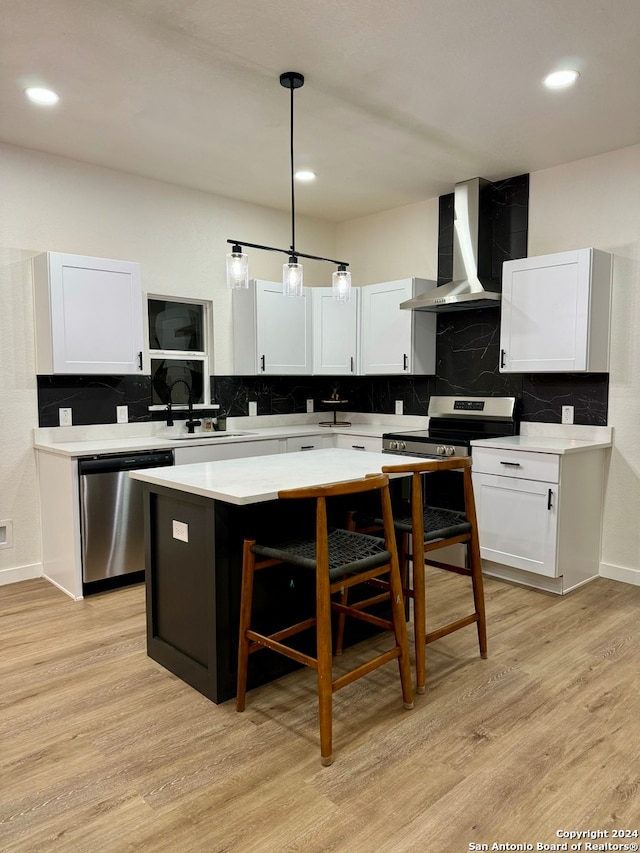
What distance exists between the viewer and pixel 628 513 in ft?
12.8

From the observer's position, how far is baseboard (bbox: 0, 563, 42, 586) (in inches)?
152

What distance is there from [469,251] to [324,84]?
1.88m

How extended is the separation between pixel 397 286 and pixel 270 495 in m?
3.10

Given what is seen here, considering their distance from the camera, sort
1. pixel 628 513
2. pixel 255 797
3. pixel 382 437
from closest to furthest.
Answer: pixel 255 797, pixel 628 513, pixel 382 437

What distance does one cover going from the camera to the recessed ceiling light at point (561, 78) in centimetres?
288

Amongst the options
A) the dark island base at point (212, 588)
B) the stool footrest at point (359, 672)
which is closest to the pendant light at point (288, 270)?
the dark island base at point (212, 588)

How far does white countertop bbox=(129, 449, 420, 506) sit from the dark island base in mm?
74

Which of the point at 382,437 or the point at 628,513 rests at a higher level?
the point at 382,437

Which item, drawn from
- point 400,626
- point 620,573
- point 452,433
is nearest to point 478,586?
point 400,626

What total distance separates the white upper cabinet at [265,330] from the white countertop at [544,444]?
1817 mm

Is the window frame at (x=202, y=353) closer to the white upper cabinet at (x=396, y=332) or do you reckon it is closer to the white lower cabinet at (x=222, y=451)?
the white lower cabinet at (x=222, y=451)

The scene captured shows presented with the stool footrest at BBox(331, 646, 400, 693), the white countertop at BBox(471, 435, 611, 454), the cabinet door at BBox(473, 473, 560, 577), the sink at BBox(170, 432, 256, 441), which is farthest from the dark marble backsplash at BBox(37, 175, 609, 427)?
the stool footrest at BBox(331, 646, 400, 693)

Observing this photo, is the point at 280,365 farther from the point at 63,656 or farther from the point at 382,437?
the point at 63,656

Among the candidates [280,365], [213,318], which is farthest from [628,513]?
[213,318]
